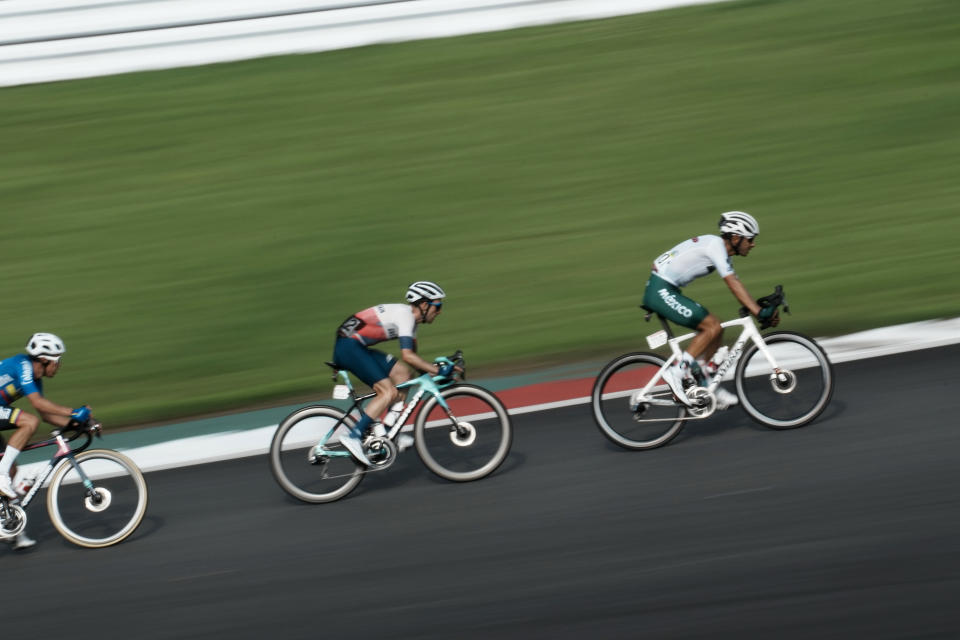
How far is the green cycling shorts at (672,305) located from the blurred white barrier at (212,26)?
11.2 meters

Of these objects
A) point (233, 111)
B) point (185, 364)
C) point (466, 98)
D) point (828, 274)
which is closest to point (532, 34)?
point (466, 98)

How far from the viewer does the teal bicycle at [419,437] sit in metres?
8.35

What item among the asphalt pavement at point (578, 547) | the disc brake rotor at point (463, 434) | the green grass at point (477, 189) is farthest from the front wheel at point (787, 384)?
the green grass at point (477, 189)

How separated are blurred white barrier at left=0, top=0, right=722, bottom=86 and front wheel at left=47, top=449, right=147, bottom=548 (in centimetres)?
1160

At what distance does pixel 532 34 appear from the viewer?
18812 mm

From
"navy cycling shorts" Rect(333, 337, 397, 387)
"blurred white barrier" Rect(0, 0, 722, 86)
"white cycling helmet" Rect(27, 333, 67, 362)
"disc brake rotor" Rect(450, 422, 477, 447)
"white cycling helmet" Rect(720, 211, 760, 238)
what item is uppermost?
"blurred white barrier" Rect(0, 0, 722, 86)

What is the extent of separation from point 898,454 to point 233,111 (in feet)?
43.5

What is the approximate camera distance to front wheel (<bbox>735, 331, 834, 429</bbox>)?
27.8 feet

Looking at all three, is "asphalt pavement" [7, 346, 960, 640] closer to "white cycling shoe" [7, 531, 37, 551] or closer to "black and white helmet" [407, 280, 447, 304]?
"white cycling shoe" [7, 531, 37, 551]

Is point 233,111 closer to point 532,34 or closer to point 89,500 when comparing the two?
point 532,34

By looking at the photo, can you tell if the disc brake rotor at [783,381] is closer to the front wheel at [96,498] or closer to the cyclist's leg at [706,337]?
the cyclist's leg at [706,337]

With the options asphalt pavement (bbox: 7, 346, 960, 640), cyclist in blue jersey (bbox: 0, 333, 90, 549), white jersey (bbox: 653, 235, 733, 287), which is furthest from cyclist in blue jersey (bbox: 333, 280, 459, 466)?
cyclist in blue jersey (bbox: 0, 333, 90, 549)

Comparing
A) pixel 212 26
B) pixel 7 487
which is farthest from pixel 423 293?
pixel 212 26

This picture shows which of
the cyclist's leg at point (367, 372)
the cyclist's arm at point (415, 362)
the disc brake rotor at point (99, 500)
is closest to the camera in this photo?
the disc brake rotor at point (99, 500)
